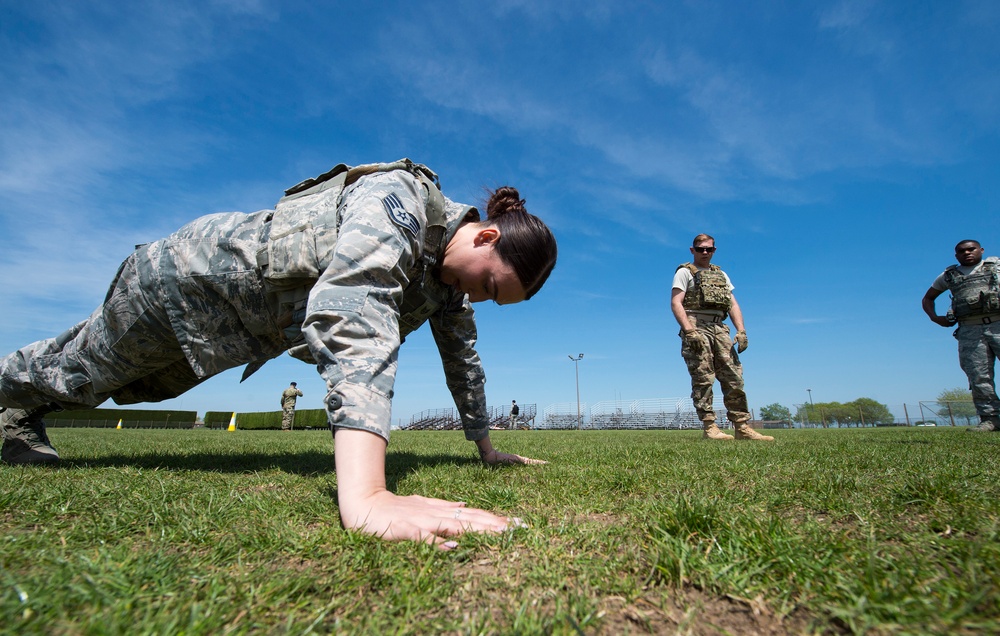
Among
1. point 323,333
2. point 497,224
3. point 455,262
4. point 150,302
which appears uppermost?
point 497,224

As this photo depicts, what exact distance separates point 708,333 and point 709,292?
59cm

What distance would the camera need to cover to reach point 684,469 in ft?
9.57

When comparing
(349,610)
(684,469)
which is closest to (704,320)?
(684,469)

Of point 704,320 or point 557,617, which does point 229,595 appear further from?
point 704,320

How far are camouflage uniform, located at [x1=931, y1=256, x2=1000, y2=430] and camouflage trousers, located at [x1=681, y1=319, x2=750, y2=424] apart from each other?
4158mm

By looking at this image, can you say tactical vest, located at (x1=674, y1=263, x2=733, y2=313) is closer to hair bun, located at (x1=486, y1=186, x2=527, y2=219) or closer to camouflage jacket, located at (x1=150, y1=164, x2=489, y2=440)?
camouflage jacket, located at (x1=150, y1=164, x2=489, y2=440)

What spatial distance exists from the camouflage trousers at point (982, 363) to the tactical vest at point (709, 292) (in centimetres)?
434

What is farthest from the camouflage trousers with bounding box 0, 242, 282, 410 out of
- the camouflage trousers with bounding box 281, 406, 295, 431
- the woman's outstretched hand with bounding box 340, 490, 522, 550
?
the camouflage trousers with bounding box 281, 406, 295, 431

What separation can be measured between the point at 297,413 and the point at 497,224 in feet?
112

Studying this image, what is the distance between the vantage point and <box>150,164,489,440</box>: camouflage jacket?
1.72 meters

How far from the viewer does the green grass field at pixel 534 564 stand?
96 cm

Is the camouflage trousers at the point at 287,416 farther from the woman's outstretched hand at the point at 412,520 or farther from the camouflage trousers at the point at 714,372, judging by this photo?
the woman's outstretched hand at the point at 412,520

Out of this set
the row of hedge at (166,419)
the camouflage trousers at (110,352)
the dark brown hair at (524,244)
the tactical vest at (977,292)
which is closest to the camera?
the dark brown hair at (524,244)

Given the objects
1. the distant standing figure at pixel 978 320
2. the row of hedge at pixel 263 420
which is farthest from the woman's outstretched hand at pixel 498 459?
the row of hedge at pixel 263 420
